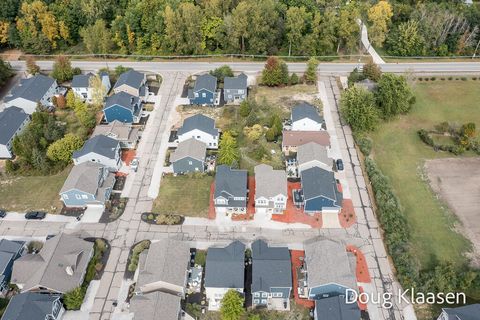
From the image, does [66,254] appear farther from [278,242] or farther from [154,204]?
[278,242]

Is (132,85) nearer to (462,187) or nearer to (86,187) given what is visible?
(86,187)

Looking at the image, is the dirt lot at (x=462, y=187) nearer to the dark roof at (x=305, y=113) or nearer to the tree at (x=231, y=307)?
the dark roof at (x=305, y=113)

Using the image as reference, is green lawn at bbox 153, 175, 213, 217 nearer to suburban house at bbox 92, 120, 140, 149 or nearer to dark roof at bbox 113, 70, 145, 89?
suburban house at bbox 92, 120, 140, 149

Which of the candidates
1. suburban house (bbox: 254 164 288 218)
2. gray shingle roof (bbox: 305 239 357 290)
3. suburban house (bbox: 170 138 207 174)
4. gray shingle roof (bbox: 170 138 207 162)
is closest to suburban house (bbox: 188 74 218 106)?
gray shingle roof (bbox: 170 138 207 162)

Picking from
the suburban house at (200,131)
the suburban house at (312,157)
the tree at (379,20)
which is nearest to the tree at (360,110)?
the suburban house at (312,157)

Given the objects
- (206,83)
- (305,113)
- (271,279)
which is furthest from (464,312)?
(206,83)

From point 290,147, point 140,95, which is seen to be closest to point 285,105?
point 290,147
